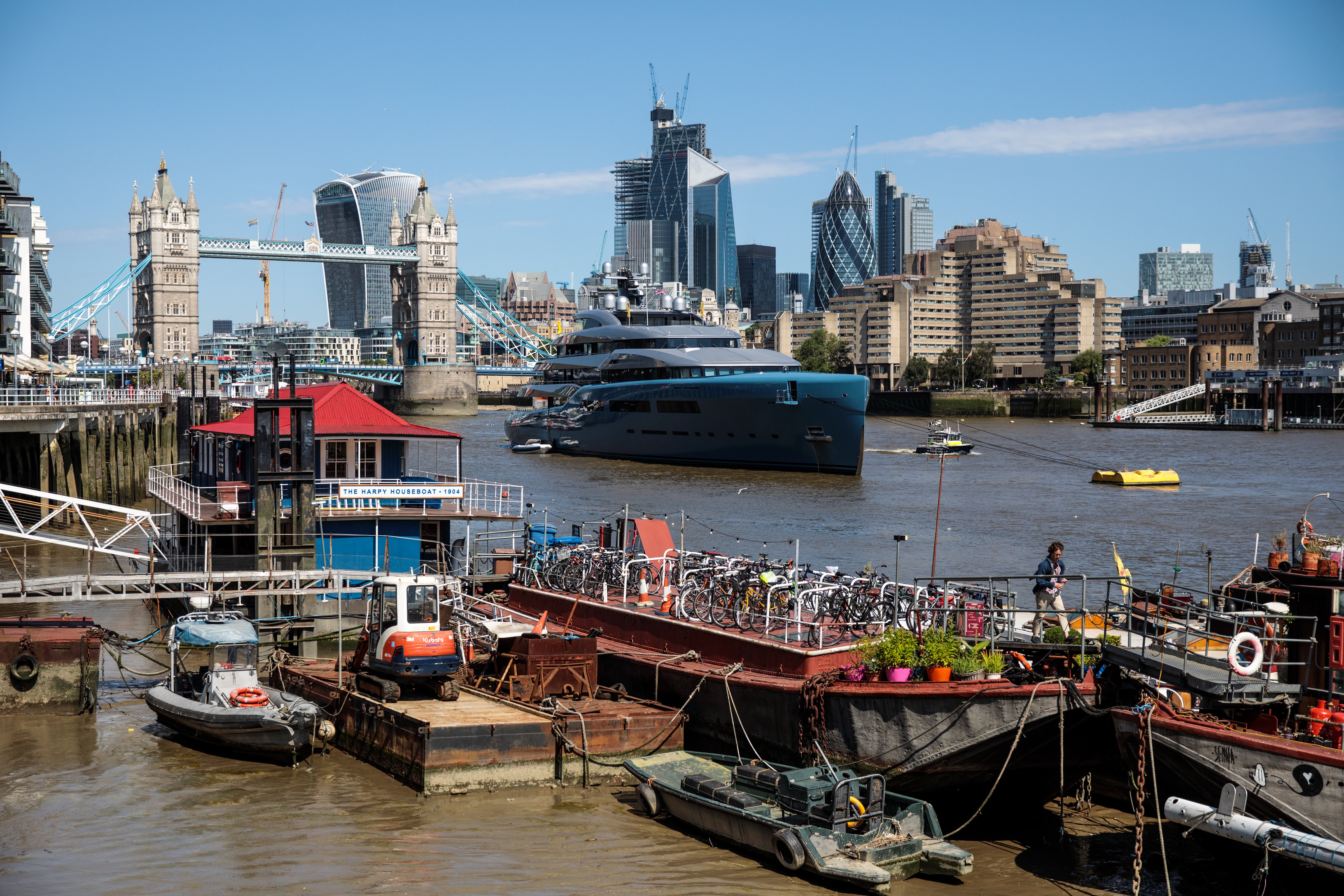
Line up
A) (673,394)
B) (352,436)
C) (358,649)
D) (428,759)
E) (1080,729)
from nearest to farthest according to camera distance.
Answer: (1080,729) < (428,759) < (358,649) < (352,436) < (673,394)

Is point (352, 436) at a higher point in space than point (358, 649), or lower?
higher

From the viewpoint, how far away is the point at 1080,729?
15.5 meters

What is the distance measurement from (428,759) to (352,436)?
11.9 metres

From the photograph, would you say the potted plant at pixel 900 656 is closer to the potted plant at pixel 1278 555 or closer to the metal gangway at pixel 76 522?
the potted plant at pixel 1278 555

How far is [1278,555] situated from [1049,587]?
3.21 meters

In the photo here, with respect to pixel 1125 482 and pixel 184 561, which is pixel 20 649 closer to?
pixel 184 561

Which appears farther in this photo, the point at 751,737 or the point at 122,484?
the point at 122,484

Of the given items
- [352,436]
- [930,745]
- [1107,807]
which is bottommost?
[1107,807]

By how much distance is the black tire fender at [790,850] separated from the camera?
1391 cm

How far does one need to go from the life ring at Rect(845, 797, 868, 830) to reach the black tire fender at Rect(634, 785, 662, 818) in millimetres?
2739

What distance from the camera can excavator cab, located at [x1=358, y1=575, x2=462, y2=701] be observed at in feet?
60.7

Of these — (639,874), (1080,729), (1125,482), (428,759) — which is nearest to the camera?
(639,874)

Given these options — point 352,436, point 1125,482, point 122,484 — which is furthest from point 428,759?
point 1125,482

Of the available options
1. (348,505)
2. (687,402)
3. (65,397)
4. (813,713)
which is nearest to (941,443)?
(687,402)
